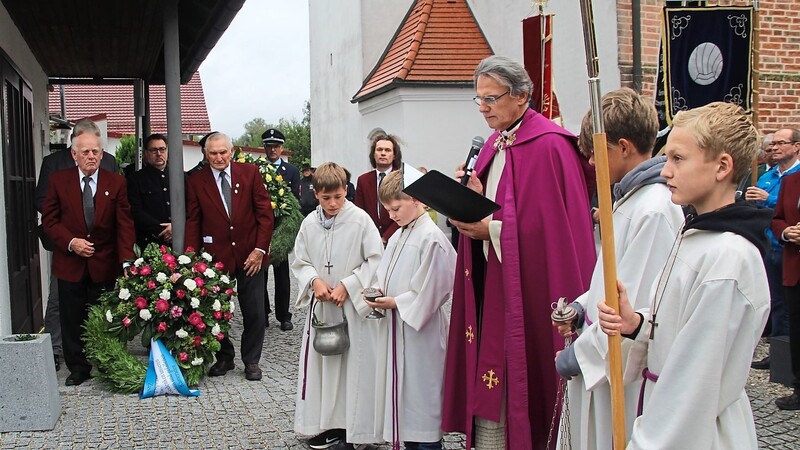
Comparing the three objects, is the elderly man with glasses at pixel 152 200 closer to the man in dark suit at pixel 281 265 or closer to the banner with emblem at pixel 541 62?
the man in dark suit at pixel 281 265

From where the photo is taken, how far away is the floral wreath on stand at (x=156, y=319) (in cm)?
667

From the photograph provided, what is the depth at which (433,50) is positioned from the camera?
1738 cm

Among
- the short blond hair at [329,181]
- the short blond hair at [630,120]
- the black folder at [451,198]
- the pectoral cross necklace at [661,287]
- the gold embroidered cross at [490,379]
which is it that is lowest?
the gold embroidered cross at [490,379]

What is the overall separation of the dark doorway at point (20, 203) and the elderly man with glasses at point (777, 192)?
6.38 metres

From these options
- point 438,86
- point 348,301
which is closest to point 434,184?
point 348,301

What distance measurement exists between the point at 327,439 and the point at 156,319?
7.19 feet

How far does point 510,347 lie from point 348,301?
1.61m

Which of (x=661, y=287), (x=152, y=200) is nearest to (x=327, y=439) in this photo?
(x=661, y=287)

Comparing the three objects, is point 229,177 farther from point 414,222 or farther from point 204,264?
point 414,222

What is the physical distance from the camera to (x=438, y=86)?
16.7 meters

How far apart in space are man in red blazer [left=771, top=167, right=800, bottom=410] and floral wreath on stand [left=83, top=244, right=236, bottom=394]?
14.4 ft

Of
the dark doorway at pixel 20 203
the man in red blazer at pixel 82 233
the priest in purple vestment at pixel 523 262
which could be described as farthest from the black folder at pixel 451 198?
the dark doorway at pixel 20 203

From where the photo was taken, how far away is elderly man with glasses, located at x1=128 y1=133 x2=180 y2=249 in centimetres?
781

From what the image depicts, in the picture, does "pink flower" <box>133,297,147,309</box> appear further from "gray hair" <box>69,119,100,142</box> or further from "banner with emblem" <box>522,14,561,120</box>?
"banner with emblem" <box>522,14,561,120</box>
